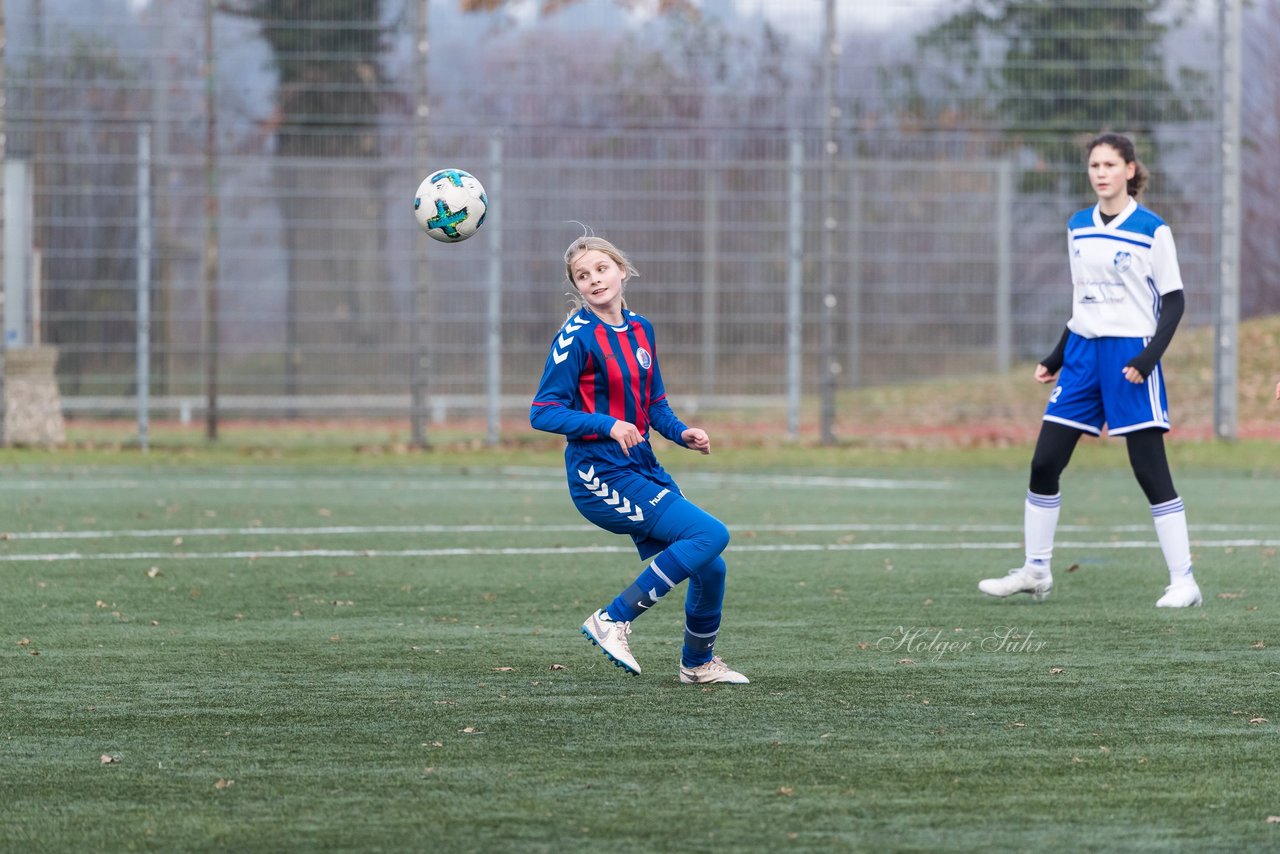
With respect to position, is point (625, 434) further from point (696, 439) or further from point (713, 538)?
point (713, 538)

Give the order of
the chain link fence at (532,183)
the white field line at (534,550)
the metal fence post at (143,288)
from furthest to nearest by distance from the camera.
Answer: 1. the chain link fence at (532,183)
2. the metal fence post at (143,288)
3. the white field line at (534,550)

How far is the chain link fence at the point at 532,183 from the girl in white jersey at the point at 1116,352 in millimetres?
9970

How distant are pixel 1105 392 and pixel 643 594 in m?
2.89

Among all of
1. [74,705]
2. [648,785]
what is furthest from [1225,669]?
[74,705]

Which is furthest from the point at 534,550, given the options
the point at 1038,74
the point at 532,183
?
the point at 1038,74

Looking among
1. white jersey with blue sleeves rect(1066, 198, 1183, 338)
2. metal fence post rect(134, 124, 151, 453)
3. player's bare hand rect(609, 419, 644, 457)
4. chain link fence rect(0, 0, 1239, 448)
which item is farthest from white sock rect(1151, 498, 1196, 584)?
metal fence post rect(134, 124, 151, 453)

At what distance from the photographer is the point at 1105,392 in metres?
7.83

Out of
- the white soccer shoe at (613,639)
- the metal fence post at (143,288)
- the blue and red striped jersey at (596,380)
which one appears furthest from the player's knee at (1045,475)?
the metal fence post at (143,288)

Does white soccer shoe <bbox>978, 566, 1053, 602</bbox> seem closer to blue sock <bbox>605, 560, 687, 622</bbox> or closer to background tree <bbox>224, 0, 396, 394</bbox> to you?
blue sock <bbox>605, 560, 687, 622</bbox>

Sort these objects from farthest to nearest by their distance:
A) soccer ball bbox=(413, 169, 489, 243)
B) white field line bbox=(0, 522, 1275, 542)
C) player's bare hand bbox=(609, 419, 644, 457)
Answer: white field line bbox=(0, 522, 1275, 542), soccer ball bbox=(413, 169, 489, 243), player's bare hand bbox=(609, 419, 644, 457)

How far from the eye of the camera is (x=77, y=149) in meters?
17.7

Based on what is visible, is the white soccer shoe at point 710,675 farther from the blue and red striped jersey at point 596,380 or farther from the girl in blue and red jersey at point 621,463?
the blue and red striped jersey at point 596,380

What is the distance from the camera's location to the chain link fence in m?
17.7

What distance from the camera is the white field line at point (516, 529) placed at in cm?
1032
